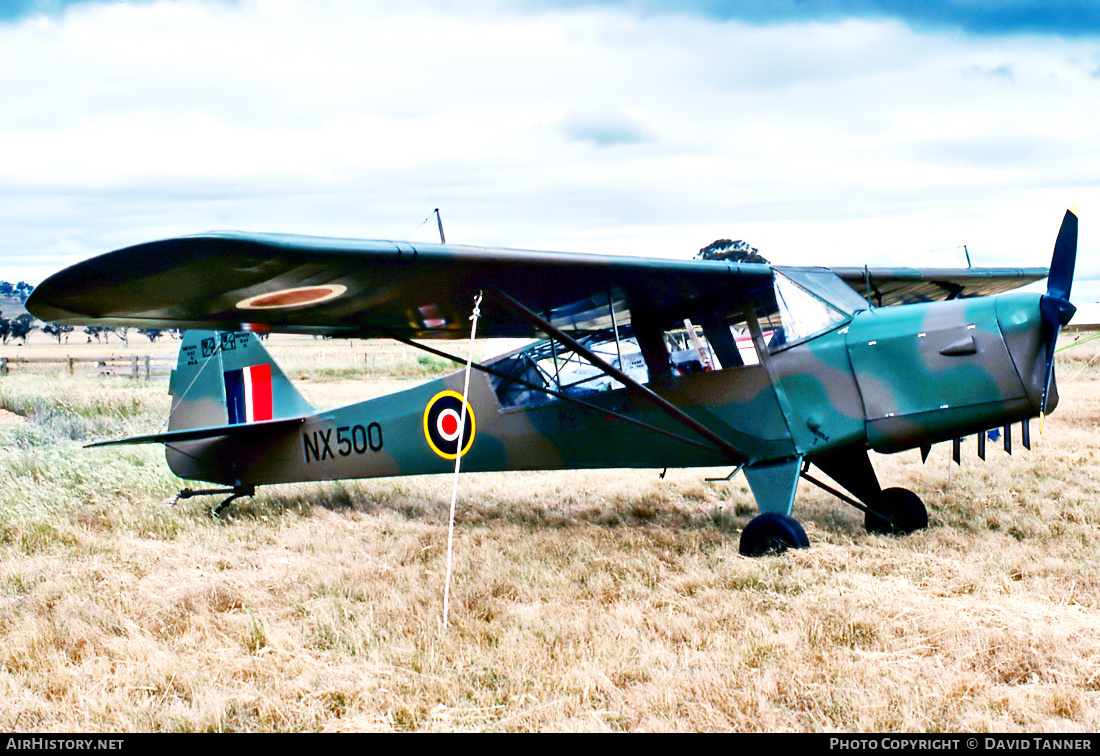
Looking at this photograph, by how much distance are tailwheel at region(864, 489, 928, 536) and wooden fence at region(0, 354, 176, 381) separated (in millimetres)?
23861

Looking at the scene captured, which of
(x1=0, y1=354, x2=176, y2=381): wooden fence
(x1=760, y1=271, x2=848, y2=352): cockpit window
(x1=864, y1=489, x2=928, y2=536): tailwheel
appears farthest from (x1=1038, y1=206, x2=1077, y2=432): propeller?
(x1=0, y1=354, x2=176, y2=381): wooden fence

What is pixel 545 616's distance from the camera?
4559 millimetres

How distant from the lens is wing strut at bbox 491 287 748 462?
5.42 m

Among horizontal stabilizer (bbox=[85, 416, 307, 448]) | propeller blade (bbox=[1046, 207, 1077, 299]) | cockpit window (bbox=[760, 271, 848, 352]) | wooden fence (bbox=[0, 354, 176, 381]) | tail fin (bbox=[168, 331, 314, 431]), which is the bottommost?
Result: wooden fence (bbox=[0, 354, 176, 381])

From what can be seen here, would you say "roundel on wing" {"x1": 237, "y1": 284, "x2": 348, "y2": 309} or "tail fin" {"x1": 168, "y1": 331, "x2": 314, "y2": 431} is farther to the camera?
"tail fin" {"x1": 168, "y1": 331, "x2": 314, "y2": 431}

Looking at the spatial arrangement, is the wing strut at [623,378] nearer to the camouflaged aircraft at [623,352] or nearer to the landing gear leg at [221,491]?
the camouflaged aircraft at [623,352]

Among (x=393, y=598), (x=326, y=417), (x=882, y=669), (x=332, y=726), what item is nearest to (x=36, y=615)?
(x=393, y=598)

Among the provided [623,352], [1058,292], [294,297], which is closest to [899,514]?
[1058,292]

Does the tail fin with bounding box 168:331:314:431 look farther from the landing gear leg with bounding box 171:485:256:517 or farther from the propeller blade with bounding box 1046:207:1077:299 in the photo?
the propeller blade with bounding box 1046:207:1077:299

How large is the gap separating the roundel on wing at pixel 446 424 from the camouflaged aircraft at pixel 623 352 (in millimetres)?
16

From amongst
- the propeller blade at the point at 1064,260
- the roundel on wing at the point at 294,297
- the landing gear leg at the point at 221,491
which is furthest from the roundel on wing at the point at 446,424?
the propeller blade at the point at 1064,260

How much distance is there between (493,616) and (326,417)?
3988 millimetres

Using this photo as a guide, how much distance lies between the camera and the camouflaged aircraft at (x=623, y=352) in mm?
4656
